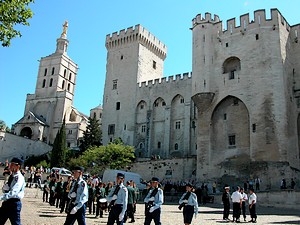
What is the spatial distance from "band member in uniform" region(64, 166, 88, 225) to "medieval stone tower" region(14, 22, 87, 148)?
50.2m

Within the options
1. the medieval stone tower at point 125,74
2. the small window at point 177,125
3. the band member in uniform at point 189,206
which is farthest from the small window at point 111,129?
the band member in uniform at point 189,206

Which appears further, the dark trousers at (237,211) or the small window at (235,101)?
the small window at (235,101)

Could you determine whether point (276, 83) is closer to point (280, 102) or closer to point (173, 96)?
point (280, 102)

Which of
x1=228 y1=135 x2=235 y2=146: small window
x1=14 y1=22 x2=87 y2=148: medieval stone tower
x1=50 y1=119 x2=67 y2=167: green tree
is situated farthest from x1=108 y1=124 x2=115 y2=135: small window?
x1=228 y1=135 x2=235 y2=146: small window

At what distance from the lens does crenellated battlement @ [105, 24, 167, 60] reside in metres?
49.3

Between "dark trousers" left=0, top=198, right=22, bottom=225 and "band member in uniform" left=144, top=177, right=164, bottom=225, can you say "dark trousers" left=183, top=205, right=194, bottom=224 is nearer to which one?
"band member in uniform" left=144, top=177, right=164, bottom=225

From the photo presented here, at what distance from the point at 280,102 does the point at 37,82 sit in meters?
49.9

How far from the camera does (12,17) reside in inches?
460

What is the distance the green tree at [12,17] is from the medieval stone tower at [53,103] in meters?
45.0

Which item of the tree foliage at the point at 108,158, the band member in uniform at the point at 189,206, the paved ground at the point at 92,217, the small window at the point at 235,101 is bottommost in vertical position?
the paved ground at the point at 92,217

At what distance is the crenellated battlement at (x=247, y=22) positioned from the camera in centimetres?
3061

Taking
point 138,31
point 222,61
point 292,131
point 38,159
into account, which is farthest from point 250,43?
point 38,159

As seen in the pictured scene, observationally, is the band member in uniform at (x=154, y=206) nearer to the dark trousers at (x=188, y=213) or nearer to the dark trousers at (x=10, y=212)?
the dark trousers at (x=188, y=213)

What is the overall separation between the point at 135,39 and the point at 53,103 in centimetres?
2120
